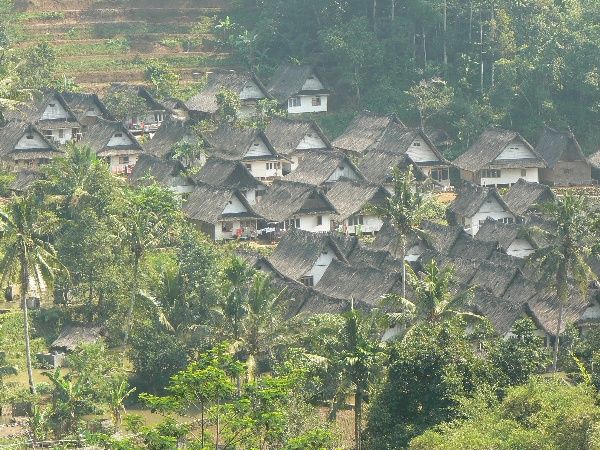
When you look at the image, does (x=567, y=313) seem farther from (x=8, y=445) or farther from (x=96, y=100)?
(x=96, y=100)

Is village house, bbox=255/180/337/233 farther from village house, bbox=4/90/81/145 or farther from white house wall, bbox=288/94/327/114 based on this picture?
white house wall, bbox=288/94/327/114

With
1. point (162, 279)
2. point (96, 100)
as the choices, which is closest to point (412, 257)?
point (162, 279)

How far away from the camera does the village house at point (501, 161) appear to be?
3226 inches

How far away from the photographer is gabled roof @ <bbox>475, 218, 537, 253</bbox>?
227 ft

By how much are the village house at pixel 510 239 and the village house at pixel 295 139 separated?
1658 cm

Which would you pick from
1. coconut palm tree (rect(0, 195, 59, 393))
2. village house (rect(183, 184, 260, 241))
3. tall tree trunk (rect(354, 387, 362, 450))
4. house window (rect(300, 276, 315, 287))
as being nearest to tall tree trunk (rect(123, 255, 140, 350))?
coconut palm tree (rect(0, 195, 59, 393))

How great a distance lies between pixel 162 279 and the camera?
60000 mm

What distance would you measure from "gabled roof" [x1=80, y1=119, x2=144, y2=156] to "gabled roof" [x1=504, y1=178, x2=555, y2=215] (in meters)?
20.2

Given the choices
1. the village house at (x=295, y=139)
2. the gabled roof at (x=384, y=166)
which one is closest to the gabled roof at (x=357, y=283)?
the gabled roof at (x=384, y=166)

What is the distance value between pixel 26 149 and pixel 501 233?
87.0 ft

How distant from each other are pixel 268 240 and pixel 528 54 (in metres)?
21.6

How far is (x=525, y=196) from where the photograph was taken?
249 feet

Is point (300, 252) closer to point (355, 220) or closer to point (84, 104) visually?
point (355, 220)

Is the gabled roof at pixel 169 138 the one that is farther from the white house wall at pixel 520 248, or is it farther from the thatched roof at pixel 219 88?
the white house wall at pixel 520 248
